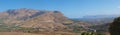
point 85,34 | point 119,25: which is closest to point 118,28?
point 119,25

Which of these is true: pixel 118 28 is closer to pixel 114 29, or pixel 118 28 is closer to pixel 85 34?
pixel 114 29

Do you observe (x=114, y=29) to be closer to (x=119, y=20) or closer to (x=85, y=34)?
(x=119, y=20)

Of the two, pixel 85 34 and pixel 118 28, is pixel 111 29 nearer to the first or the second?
pixel 118 28

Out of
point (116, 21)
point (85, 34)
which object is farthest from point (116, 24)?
point (85, 34)

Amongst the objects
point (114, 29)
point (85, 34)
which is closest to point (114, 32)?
point (114, 29)
